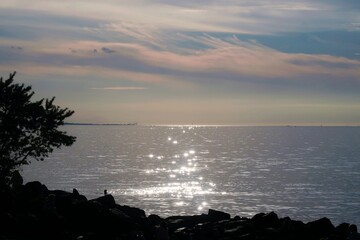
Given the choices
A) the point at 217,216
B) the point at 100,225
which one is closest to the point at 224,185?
the point at 217,216

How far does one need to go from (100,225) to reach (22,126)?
14.8m

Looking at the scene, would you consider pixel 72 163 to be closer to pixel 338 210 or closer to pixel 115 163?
pixel 115 163

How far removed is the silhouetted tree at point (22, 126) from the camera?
1852 inches

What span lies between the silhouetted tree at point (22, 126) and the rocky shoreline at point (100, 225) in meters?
5.57

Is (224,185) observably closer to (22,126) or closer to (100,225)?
(22,126)

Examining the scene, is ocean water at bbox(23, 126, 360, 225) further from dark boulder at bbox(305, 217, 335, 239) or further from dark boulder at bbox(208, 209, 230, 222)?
dark boulder at bbox(305, 217, 335, 239)

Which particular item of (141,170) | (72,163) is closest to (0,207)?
(141,170)

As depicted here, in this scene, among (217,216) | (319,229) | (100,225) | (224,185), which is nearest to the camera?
(100,225)

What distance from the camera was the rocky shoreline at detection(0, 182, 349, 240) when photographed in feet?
113

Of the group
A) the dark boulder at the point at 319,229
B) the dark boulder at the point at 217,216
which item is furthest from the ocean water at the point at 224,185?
the dark boulder at the point at 319,229

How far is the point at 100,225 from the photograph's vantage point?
38.3 metres

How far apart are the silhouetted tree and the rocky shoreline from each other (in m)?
5.57

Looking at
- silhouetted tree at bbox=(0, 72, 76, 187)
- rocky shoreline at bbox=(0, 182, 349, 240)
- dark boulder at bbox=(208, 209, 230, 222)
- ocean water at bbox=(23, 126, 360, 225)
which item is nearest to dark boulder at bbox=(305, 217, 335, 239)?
rocky shoreline at bbox=(0, 182, 349, 240)

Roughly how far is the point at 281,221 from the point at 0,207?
67.5 ft
